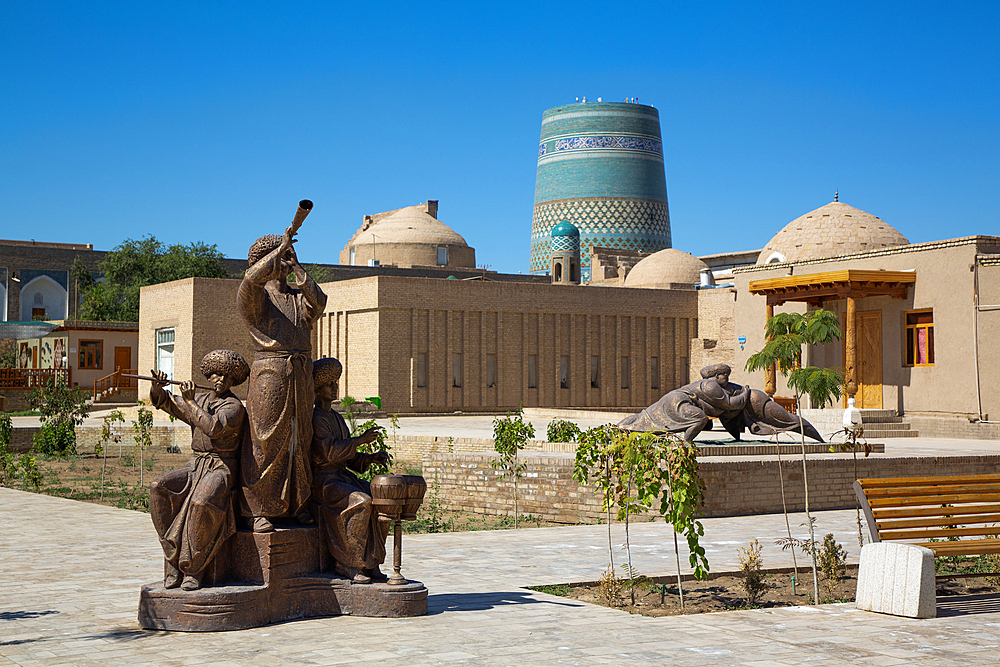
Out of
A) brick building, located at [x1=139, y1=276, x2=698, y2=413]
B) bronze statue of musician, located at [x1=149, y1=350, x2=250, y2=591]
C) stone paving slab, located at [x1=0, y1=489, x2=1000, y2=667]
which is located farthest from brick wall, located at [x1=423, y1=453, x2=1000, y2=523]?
brick building, located at [x1=139, y1=276, x2=698, y2=413]

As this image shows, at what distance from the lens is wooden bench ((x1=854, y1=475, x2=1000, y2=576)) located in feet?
25.0

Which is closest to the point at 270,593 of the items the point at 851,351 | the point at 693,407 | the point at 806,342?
the point at 693,407

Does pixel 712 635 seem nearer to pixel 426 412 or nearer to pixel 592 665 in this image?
pixel 592 665

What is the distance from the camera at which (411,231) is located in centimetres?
5938

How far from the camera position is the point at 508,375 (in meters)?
38.5

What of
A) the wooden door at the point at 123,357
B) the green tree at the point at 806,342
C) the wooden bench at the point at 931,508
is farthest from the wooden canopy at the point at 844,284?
the wooden door at the point at 123,357

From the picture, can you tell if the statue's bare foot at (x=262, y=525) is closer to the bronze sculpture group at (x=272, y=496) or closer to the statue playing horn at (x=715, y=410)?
the bronze sculpture group at (x=272, y=496)

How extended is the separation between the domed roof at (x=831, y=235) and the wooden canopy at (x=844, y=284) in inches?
105

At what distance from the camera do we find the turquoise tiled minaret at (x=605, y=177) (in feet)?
255

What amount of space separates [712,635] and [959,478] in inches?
113

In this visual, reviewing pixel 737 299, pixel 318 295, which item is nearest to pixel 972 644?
pixel 318 295

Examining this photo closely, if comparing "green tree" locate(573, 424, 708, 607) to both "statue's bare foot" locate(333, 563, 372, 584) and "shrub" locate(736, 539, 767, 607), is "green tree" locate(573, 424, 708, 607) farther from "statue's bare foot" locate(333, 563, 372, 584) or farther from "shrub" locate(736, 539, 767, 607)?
"statue's bare foot" locate(333, 563, 372, 584)

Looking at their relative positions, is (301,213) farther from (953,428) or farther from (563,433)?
(953,428)

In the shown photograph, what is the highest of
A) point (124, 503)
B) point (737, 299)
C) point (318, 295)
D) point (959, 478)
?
point (737, 299)
